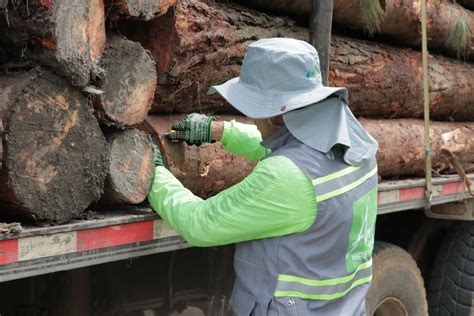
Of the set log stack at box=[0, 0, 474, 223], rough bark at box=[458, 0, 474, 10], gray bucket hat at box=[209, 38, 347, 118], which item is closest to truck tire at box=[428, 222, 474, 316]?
log stack at box=[0, 0, 474, 223]

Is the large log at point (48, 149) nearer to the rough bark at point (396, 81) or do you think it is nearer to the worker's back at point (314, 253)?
the worker's back at point (314, 253)

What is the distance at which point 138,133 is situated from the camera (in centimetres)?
246

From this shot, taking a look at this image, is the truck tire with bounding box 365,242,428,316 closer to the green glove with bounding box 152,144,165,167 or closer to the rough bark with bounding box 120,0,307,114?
the rough bark with bounding box 120,0,307,114

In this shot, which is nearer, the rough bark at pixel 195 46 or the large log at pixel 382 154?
the rough bark at pixel 195 46

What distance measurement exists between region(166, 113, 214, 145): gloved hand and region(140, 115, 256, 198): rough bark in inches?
2.5

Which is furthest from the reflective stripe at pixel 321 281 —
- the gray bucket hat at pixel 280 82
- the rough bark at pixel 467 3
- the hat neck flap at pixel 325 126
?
the rough bark at pixel 467 3

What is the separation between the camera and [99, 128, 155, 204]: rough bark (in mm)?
2354

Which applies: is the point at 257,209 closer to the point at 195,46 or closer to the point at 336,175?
the point at 336,175

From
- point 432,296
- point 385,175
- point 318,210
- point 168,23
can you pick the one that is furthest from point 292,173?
point 432,296

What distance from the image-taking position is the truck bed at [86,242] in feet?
6.34

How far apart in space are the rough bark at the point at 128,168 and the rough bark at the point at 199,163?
194 millimetres

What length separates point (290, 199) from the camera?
214cm

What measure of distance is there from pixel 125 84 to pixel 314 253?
2.97 feet

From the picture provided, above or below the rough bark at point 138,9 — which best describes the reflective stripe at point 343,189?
below
